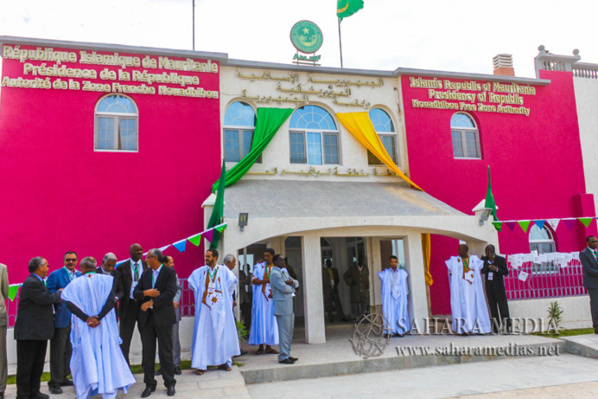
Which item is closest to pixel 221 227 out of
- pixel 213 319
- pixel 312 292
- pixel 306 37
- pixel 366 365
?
pixel 213 319

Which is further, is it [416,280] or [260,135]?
[260,135]

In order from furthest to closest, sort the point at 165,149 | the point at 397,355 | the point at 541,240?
the point at 541,240, the point at 165,149, the point at 397,355

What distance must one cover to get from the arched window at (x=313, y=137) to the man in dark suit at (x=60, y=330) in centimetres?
637

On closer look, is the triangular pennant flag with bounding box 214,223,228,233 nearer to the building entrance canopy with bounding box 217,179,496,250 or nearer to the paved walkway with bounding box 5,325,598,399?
the building entrance canopy with bounding box 217,179,496,250

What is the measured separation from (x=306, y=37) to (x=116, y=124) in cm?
517

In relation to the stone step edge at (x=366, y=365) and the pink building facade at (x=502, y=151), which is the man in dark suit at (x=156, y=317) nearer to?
the stone step edge at (x=366, y=365)

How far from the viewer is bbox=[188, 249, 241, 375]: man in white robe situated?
292 inches

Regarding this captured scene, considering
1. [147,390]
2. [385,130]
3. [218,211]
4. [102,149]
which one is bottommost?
[147,390]

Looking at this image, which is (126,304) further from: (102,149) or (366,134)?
(366,134)

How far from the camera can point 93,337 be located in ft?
19.6

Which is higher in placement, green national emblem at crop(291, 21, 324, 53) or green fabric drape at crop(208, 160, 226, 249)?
green national emblem at crop(291, 21, 324, 53)

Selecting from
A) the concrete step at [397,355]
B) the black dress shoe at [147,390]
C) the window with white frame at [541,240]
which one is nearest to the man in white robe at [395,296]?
the concrete step at [397,355]

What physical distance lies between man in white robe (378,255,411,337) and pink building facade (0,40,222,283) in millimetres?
4030

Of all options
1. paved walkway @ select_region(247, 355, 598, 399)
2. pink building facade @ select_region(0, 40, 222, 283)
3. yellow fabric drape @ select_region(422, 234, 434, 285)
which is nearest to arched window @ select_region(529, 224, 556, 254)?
yellow fabric drape @ select_region(422, 234, 434, 285)
